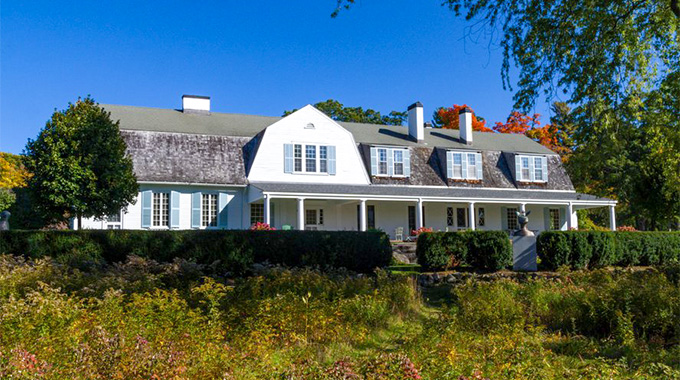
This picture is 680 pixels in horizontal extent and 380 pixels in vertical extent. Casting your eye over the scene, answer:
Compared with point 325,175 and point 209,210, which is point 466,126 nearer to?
point 325,175

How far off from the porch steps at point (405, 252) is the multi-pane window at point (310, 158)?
606cm

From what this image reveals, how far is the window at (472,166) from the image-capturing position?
28.1 meters

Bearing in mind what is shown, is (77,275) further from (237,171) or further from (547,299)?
(237,171)

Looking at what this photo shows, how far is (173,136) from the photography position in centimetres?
2350

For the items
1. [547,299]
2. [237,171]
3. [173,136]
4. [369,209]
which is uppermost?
[173,136]

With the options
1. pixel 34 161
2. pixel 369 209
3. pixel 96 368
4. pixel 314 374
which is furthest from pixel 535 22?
pixel 369 209

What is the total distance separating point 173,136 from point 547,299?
701 inches

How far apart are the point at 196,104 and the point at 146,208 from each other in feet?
24.3

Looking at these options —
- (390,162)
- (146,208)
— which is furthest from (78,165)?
(390,162)

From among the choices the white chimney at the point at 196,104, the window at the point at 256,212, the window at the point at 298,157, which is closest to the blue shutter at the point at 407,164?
the window at the point at 298,157

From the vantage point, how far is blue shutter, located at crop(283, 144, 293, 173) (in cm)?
2442

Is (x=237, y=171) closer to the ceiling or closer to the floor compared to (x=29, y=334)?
closer to the ceiling

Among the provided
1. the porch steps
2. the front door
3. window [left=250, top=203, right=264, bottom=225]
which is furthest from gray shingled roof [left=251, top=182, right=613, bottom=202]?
the porch steps

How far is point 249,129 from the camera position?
1033 inches
